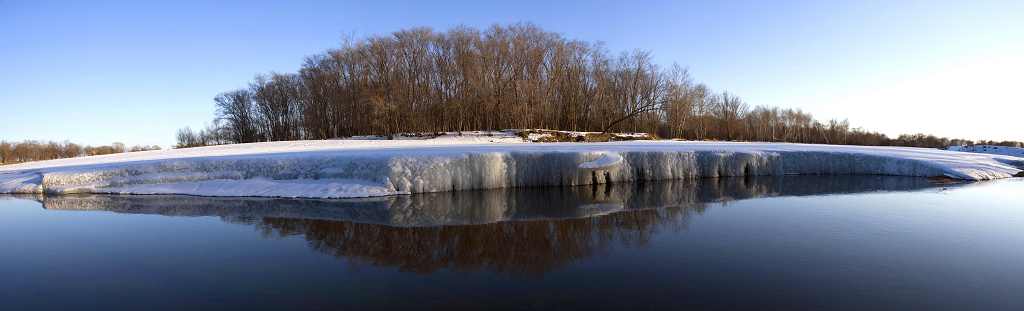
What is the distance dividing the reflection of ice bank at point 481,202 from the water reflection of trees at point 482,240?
788 millimetres

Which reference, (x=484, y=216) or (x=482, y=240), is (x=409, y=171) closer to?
(x=484, y=216)

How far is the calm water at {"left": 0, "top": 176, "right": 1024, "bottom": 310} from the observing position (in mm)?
6387

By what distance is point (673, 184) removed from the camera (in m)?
19.7

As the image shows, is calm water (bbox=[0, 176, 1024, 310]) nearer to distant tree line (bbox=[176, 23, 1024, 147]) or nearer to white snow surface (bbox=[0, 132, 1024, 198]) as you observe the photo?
white snow surface (bbox=[0, 132, 1024, 198])

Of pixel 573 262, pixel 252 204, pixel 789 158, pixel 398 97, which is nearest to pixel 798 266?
pixel 573 262

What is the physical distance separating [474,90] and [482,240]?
31161mm

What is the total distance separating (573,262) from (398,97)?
103 feet

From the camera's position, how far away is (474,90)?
39969 millimetres

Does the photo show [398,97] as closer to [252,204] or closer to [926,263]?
[252,204]

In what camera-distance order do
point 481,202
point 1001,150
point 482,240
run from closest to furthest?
point 482,240, point 481,202, point 1001,150

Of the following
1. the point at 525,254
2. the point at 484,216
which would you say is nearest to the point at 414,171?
the point at 484,216

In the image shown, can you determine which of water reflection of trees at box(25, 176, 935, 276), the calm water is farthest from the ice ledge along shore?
the calm water

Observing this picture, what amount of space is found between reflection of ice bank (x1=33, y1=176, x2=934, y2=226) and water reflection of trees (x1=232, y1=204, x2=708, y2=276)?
79 cm

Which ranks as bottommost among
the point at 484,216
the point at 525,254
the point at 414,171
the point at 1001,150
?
the point at 525,254
